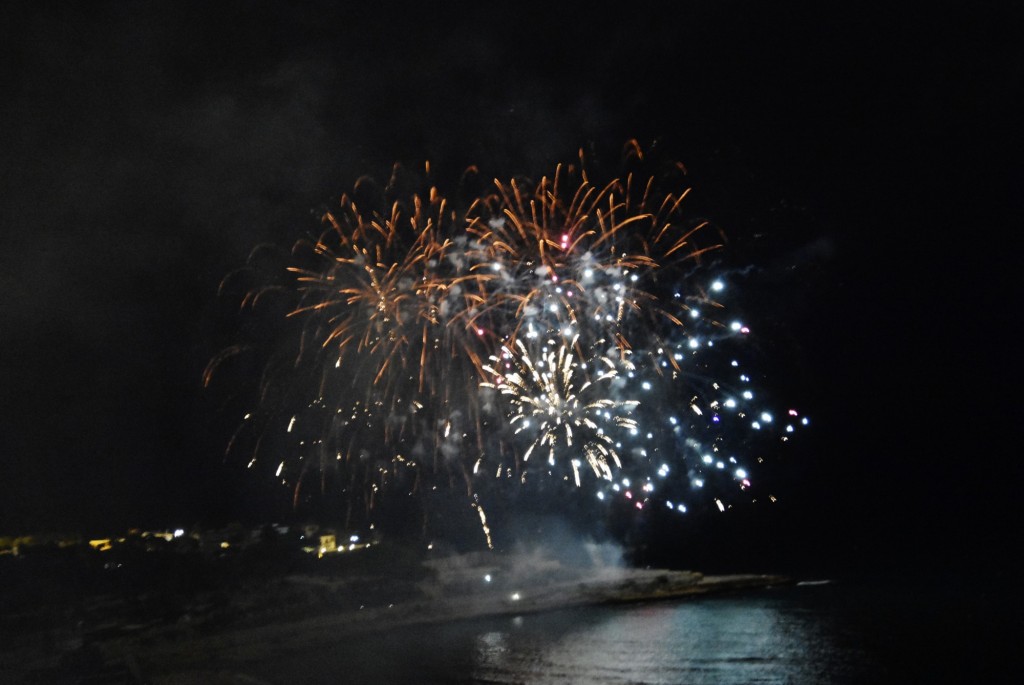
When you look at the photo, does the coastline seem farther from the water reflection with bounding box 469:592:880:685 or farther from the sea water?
the water reflection with bounding box 469:592:880:685

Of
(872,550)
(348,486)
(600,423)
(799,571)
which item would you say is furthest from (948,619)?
(348,486)

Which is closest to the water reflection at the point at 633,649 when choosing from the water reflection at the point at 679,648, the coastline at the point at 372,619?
the water reflection at the point at 679,648

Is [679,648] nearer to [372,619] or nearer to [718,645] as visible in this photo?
[718,645]

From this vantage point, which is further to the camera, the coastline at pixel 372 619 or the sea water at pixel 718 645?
the coastline at pixel 372 619

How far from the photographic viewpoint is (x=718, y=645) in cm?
1217

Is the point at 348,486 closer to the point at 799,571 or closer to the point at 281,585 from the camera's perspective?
Answer: the point at 281,585

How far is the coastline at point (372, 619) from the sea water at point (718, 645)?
62 cm

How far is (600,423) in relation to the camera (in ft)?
71.7

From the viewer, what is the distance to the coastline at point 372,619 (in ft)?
43.8

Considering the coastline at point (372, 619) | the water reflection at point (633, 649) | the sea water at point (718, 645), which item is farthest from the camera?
the coastline at point (372, 619)

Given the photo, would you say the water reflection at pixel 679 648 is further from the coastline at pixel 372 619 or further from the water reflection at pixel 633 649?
the coastline at pixel 372 619

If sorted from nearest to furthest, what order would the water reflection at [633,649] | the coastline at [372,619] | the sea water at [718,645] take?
the sea water at [718,645]
the water reflection at [633,649]
the coastline at [372,619]

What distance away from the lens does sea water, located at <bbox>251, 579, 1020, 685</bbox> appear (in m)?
10.4

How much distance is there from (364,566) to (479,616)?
5.98 metres
